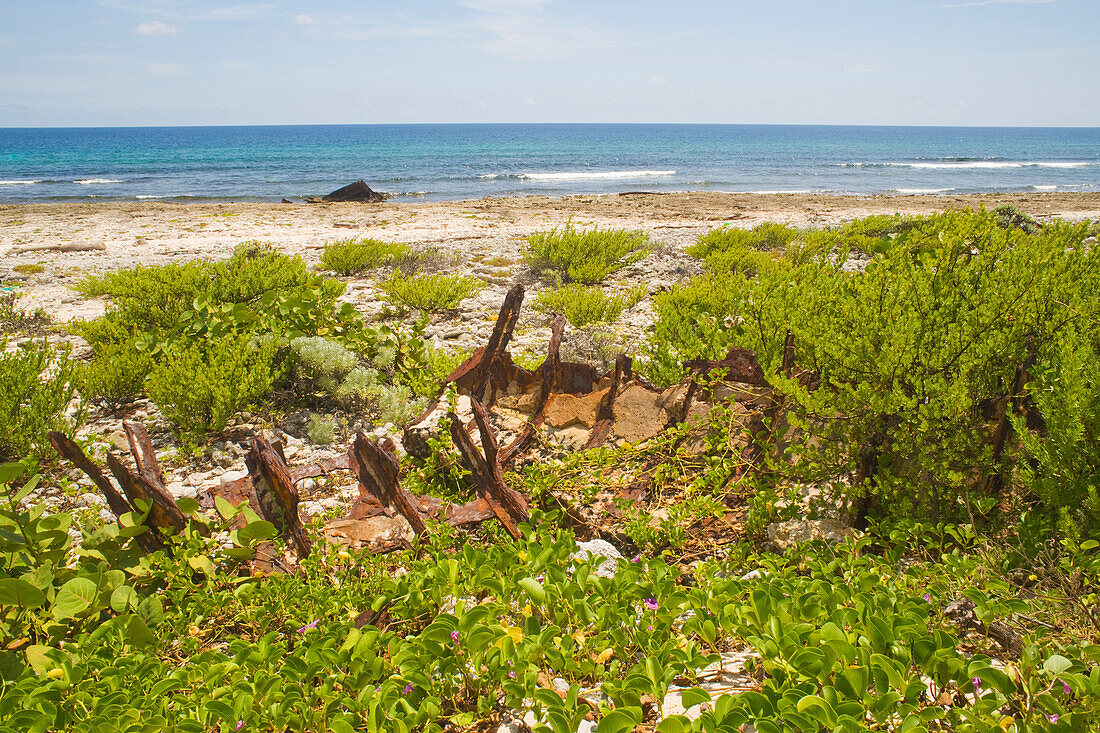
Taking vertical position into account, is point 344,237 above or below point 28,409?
above

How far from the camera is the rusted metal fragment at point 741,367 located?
3639 mm

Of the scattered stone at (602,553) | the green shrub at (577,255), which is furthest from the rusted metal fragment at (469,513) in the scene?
the green shrub at (577,255)

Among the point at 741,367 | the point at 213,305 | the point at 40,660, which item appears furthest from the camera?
the point at 213,305

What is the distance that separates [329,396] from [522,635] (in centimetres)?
355

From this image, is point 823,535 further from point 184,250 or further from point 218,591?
point 184,250

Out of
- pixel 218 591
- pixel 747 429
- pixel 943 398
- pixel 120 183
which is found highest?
pixel 120 183

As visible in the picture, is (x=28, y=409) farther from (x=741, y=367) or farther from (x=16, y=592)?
(x=741, y=367)

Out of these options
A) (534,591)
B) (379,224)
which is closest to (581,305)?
(534,591)

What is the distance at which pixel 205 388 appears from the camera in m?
4.43

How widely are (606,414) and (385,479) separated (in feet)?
4.72

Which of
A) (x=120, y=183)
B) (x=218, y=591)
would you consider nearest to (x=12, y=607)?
(x=218, y=591)

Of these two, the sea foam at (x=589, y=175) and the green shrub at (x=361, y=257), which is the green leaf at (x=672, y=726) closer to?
the green shrub at (x=361, y=257)

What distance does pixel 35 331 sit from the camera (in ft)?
22.0

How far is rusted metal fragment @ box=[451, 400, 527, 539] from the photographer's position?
302 centimetres
